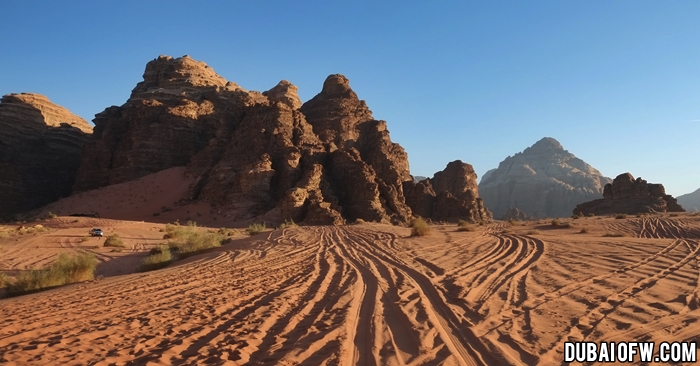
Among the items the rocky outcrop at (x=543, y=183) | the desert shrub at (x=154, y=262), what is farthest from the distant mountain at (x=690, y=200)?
the desert shrub at (x=154, y=262)

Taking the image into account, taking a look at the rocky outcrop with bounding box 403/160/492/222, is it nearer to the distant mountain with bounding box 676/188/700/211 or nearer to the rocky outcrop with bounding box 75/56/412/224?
the rocky outcrop with bounding box 75/56/412/224

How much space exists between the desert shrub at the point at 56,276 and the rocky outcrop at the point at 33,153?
4066cm

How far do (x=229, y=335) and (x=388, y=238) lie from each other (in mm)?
14256

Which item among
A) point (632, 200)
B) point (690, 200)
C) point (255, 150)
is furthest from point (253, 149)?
point (690, 200)

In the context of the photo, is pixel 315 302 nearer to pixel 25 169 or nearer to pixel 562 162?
pixel 25 169

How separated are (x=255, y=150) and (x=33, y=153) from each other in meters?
31.9

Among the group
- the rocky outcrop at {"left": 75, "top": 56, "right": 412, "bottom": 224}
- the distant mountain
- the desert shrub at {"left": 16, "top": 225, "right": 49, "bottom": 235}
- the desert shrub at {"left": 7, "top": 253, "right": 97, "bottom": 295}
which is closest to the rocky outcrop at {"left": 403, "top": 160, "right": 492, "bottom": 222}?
the rocky outcrop at {"left": 75, "top": 56, "right": 412, "bottom": 224}

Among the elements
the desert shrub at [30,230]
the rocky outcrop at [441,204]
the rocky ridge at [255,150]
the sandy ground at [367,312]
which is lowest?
the sandy ground at [367,312]

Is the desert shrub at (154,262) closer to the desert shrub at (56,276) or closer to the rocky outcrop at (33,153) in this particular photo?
the desert shrub at (56,276)

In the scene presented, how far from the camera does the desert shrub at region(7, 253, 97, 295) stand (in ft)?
32.4

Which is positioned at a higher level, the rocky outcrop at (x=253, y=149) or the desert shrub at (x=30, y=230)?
the rocky outcrop at (x=253, y=149)

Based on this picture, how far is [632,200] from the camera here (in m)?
42.9

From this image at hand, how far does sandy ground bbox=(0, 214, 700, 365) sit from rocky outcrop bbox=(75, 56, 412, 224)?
21.8 m

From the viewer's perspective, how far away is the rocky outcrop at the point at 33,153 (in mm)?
45094
